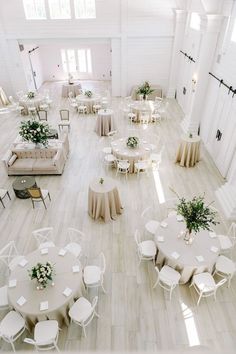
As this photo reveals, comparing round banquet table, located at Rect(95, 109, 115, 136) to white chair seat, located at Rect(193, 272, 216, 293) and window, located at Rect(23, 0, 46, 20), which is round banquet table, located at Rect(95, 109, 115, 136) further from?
white chair seat, located at Rect(193, 272, 216, 293)

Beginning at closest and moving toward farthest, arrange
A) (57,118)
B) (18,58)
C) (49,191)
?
(49,191), (57,118), (18,58)

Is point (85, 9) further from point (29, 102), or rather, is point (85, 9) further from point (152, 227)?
point (152, 227)

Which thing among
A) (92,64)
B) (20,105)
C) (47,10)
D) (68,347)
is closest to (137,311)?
(68,347)

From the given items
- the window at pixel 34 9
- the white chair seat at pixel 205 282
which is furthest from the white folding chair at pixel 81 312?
the window at pixel 34 9

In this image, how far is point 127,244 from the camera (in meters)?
6.27

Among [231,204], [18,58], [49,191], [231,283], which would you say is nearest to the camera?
[231,283]

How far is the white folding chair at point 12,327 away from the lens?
13.8ft

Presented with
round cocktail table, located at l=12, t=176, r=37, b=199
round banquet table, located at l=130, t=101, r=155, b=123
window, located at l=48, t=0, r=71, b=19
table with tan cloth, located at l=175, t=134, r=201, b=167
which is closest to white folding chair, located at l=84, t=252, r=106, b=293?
round cocktail table, located at l=12, t=176, r=37, b=199

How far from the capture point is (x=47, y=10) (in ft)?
43.1

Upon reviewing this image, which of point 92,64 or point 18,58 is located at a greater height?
point 18,58

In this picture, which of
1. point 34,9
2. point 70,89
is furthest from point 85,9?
point 70,89

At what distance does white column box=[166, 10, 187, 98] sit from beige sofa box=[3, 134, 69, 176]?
9365 mm

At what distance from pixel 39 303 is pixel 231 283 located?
4.01m

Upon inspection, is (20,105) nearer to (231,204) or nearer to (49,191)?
(49,191)
